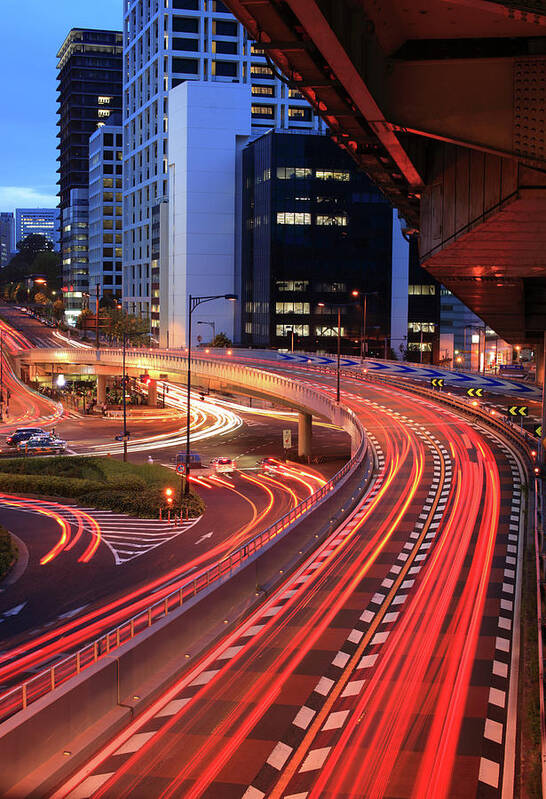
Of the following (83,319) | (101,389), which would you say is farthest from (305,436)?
(101,389)

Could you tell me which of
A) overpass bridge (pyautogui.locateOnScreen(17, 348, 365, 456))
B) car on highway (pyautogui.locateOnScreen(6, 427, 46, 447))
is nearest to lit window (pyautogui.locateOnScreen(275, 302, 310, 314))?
overpass bridge (pyautogui.locateOnScreen(17, 348, 365, 456))

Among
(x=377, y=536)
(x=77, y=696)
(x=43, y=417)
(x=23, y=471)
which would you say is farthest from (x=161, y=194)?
(x=77, y=696)

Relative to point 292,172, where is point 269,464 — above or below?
below

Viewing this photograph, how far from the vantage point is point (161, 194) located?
493ft

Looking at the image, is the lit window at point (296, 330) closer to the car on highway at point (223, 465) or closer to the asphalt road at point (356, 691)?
the car on highway at point (223, 465)

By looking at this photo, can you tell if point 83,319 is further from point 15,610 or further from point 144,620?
point 144,620

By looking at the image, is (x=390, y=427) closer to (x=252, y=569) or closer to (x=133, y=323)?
(x=252, y=569)

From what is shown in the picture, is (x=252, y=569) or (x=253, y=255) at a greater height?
(x=253, y=255)

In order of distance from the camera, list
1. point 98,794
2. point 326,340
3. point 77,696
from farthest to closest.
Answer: point 326,340 → point 77,696 → point 98,794

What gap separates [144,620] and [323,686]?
5.15m

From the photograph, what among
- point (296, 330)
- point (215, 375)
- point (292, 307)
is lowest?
point (215, 375)

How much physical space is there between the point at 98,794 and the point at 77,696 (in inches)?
69.8

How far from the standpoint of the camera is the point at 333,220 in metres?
125

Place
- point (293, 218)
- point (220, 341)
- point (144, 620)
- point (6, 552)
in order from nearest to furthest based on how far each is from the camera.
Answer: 1. point (144, 620)
2. point (6, 552)
3. point (293, 218)
4. point (220, 341)
